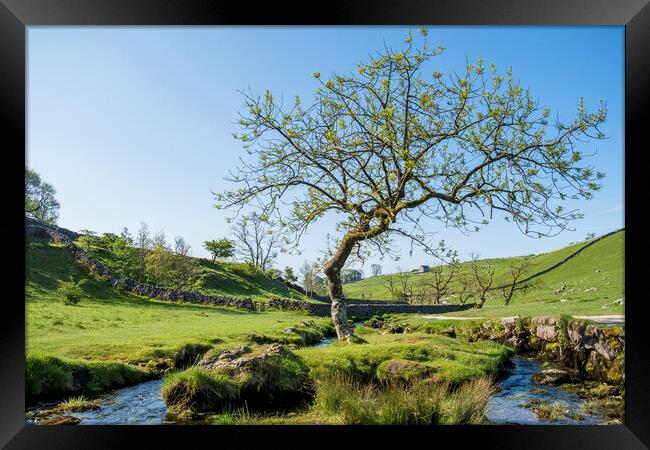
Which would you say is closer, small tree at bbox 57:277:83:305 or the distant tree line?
small tree at bbox 57:277:83:305

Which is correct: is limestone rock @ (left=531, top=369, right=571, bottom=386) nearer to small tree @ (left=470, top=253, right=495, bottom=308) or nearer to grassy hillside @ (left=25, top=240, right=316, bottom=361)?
small tree @ (left=470, top=253, right=495, bottom=308)

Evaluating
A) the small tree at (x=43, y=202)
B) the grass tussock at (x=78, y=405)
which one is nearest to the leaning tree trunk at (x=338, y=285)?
the grass tussock at (x=78, y=405)

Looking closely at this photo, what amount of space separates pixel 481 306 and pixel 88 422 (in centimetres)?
819

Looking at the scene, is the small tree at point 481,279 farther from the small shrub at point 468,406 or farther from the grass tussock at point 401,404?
the grass tussock at point 401,404

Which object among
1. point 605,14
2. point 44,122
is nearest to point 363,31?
point 605,14

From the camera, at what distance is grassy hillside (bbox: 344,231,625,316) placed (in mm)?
6430

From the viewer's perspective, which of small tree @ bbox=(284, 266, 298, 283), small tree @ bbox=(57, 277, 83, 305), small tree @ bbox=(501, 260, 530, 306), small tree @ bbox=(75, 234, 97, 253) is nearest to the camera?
small tree @ bbox=(284, 266, 298, 283)

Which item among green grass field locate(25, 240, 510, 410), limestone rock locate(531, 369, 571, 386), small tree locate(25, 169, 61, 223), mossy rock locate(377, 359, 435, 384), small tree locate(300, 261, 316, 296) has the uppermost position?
small tree locate(25, 169, 61, 223)

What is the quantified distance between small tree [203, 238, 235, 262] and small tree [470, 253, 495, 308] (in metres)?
4.64

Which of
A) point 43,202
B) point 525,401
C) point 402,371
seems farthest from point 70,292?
point 525,401

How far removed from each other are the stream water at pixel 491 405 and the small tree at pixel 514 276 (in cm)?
351

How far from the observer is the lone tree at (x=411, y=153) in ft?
Answer: 18.2

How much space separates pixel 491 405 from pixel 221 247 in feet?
13.9

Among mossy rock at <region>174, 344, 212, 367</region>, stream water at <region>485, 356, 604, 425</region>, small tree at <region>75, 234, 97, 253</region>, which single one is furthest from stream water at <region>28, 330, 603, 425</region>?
small tree at <region>75, 234, 97, 253</region>
